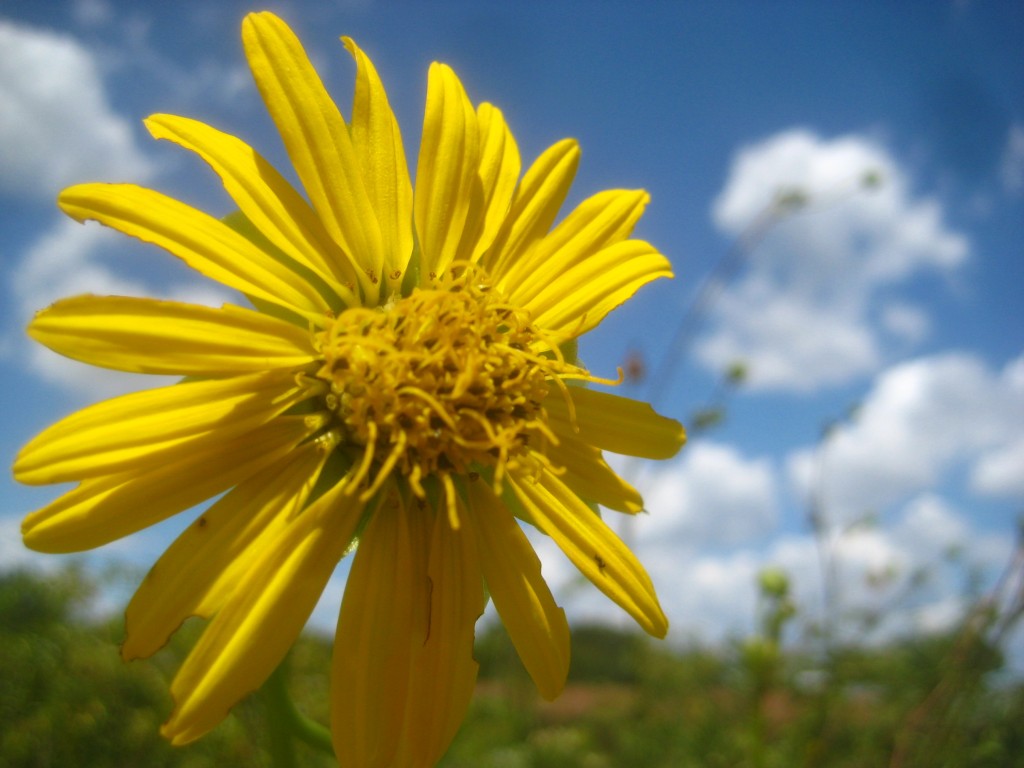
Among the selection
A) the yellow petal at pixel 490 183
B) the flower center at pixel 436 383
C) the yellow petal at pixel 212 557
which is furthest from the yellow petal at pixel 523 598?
the yellow petal at pixel 490 183

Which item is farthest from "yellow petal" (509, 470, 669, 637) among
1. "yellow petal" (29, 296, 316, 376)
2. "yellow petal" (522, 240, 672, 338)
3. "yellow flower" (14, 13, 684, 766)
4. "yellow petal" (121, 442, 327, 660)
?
"yellow petal" (29, 296, 316, 376)

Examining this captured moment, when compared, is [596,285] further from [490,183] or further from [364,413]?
[364,413]

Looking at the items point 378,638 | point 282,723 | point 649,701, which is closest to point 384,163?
point 378,638

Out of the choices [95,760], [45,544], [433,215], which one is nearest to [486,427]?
[433,215]

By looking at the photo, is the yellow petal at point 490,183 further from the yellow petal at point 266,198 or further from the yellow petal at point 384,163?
the yellow petal at point 266,198

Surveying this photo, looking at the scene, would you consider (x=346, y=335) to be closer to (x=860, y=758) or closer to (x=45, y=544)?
(x=45, y=544)
